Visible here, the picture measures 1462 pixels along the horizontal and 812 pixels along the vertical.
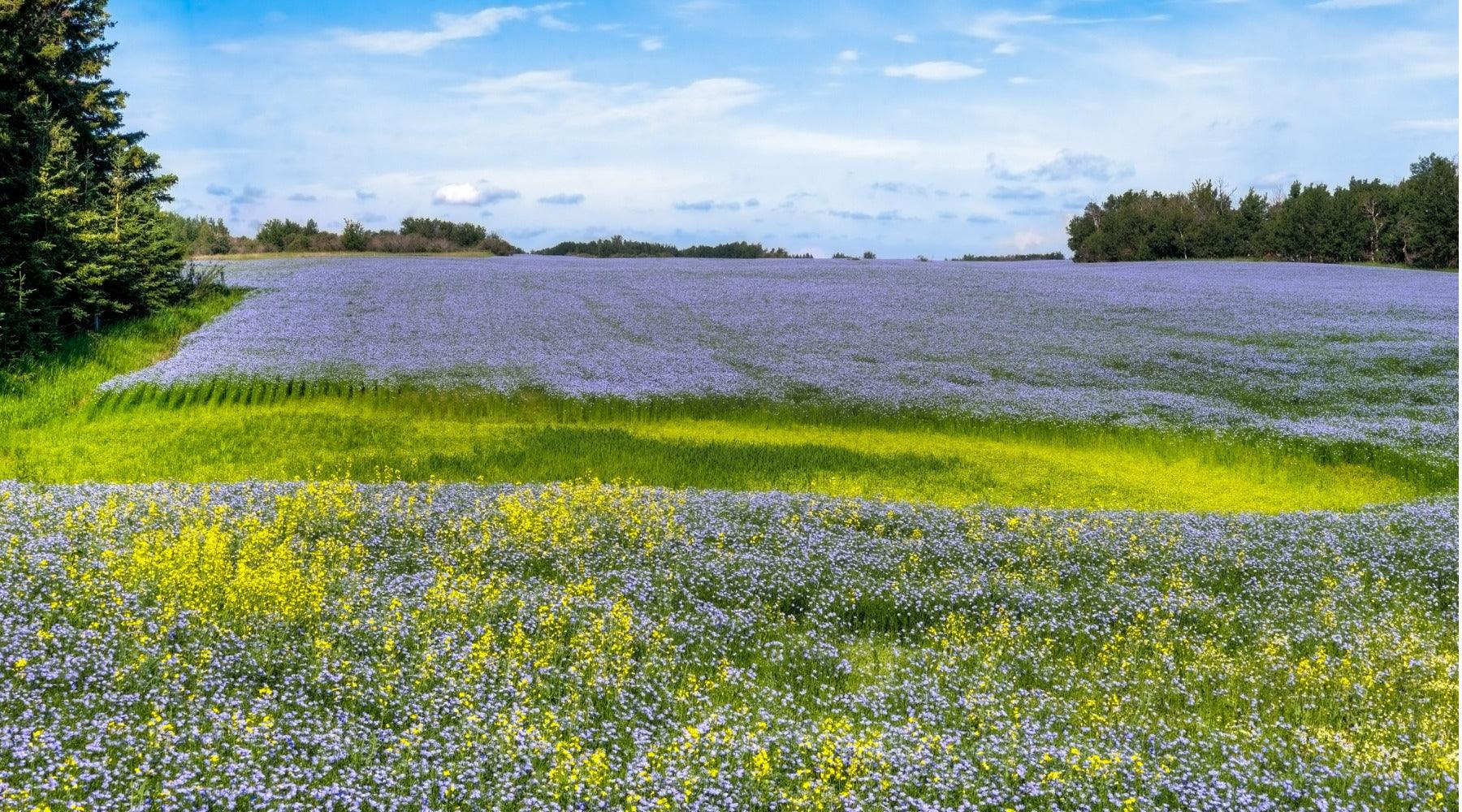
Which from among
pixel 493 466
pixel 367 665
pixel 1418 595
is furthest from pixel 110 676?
pixel 1418 595

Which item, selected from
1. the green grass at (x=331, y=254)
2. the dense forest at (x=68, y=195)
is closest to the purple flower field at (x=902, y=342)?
the dense forest at (x=68, y=195)

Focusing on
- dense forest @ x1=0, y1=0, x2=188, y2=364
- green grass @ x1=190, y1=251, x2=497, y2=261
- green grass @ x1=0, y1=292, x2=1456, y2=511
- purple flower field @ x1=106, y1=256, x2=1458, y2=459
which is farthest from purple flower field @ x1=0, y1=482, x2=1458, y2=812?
green grass @ x1=190, y1=251, x2=497, y2=261

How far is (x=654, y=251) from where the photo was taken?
85062 mm

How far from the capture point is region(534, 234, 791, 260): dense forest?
82.9m

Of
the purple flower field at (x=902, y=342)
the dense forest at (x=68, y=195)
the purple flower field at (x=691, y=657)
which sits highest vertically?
the dense forest at (x=68, y=195)

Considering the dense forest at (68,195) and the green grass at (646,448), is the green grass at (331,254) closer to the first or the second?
the dense forest at (68,195)

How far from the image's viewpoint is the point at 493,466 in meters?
21.3

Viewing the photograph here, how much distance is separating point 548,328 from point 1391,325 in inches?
1274

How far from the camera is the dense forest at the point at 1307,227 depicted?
67.2 metres

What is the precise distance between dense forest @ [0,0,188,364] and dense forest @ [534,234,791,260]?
152 ft

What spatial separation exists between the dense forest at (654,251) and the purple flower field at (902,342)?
2783cm

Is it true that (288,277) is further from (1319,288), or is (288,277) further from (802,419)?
(1319,288)

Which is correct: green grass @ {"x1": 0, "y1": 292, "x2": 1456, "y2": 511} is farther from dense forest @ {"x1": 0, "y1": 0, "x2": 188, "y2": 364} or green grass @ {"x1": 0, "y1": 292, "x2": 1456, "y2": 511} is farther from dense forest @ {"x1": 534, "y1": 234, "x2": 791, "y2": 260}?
dense forest @ {"x1": 534, "y1": 234, "x2": 791, "y2": 260}

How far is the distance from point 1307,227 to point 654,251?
2036 inches
